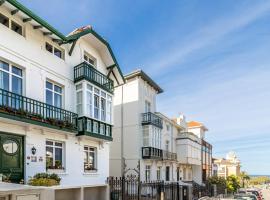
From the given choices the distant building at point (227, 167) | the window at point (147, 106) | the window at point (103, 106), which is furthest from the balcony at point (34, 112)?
the distant building at point (227, 167)

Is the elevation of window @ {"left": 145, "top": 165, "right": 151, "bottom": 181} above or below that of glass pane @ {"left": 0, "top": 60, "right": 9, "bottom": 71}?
below

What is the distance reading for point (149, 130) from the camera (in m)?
29.8

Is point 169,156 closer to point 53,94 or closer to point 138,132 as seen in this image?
point 138,132

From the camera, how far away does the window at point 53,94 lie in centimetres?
1681

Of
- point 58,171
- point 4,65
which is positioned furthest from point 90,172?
point 4,65

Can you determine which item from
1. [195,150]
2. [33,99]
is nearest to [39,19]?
[33,99]

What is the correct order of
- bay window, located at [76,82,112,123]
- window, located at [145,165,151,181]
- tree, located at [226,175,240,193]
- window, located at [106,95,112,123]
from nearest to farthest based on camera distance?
bay window, located at [76,82,112,123]
window, located at [106,95,112,123]
window, located at [145,165,151,181]
tree, located at [226,175,240,193]

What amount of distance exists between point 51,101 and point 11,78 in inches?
121

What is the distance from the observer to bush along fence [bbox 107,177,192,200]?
64.0ft

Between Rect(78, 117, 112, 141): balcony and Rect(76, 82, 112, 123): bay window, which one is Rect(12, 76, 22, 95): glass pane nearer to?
Rect(76, 82, 112, 123): bay window

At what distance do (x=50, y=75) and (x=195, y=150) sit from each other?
1220 inches

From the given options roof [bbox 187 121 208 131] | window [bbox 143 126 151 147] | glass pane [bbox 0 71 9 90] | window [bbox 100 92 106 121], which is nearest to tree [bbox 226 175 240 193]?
roof [bbox 187 121 208 131]

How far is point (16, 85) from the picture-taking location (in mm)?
14570

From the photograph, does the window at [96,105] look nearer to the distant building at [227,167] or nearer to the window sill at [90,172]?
the window sill at [90,172]
